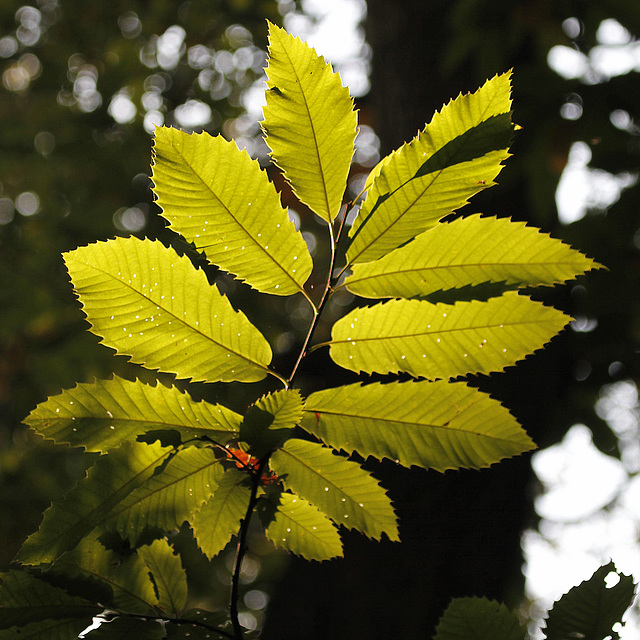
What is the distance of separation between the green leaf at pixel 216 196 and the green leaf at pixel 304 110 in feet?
0.11

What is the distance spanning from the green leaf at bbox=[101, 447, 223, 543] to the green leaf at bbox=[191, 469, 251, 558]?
14mm

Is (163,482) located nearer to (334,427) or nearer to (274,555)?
(334,427)

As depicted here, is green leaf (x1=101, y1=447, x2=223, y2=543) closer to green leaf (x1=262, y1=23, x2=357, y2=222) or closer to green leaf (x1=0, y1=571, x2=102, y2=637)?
green leaf (x1=0, y1=571, x2=102, y2=637)

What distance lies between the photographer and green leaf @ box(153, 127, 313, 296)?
48 cm

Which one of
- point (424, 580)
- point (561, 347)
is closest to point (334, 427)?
point (424, 580)

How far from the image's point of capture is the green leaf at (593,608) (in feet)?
1.57

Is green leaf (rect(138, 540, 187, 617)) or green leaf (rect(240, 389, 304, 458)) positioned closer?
green leaf (rect(240, 389, 304, 458))

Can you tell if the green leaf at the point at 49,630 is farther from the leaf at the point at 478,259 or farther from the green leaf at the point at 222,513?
the leaf at the point at 478,259

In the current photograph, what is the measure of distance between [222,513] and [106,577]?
0.44ft

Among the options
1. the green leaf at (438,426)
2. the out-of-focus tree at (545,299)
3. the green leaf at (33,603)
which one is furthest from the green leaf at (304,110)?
the out-of-focus tree at (545,299)

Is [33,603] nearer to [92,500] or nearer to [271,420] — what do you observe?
[92,500]

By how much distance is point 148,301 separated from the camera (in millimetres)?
479

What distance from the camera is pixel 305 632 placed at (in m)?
1.43

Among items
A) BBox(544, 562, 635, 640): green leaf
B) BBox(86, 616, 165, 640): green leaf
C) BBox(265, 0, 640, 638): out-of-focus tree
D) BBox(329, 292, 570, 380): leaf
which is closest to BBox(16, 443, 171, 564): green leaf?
BBox(86, 616, 165, 640): green leaf
